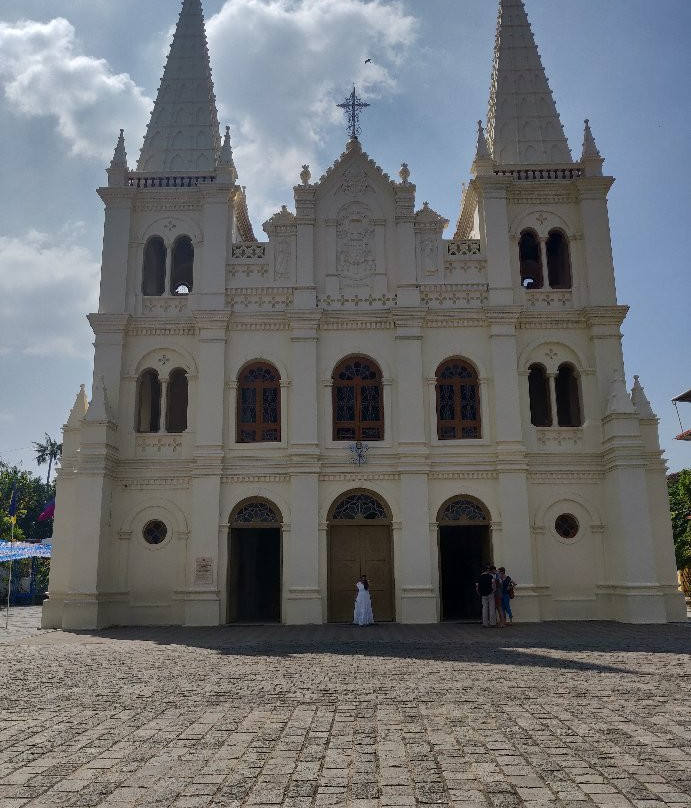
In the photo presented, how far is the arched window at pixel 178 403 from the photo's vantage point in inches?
947

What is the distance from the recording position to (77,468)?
2131cm

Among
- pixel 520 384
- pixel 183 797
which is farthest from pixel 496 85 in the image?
pixel 183 797

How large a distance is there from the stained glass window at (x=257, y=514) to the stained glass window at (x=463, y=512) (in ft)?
16.2

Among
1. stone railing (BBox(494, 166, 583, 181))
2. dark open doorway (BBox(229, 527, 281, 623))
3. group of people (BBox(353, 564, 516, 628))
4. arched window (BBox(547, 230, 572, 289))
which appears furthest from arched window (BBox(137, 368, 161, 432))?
arched window (BBox(547, 230, 572, 289))

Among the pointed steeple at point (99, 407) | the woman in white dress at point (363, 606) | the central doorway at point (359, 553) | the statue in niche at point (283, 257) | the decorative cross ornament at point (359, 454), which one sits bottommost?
the woman in white dress at point (363, 606)

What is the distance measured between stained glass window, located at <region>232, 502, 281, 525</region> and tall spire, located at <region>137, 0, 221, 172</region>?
1123 cm

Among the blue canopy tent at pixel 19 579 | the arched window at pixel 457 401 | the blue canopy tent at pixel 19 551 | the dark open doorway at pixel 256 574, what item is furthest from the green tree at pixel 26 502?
the arched window at pixel 457 401

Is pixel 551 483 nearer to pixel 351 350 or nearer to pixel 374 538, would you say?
pixel 374 538

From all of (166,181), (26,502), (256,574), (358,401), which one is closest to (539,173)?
(358,401)

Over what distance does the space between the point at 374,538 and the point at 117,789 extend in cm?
1631

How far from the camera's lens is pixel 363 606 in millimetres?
19797

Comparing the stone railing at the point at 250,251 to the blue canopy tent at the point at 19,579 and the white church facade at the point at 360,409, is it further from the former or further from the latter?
the blue canopy tent at the point at 19,579

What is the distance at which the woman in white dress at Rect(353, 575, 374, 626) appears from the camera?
19766mm

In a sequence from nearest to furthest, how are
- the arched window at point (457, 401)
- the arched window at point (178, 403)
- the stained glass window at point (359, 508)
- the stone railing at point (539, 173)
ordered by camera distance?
the stained glass window at point (359, 508) → the arched window at point (457, 401) → the stone railing at point (539, 173) → the arched window at point (178, 403)
